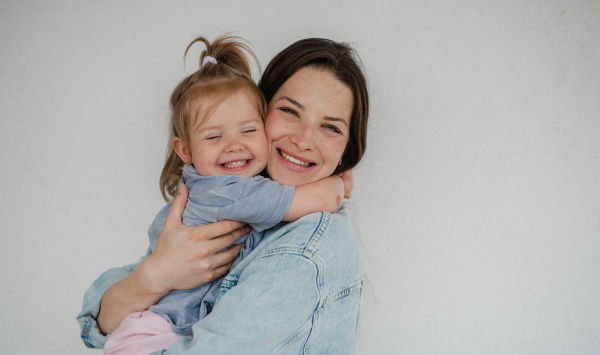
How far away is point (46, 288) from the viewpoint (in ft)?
7.72

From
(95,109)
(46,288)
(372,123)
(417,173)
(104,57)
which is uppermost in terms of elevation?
(104,57)

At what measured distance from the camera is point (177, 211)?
60.8 inches

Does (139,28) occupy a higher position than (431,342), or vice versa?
(139,28)

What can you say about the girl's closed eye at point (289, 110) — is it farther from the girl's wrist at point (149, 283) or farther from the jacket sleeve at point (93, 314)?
the jacket sleeve at point (93, 314)

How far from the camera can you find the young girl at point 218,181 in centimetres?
142

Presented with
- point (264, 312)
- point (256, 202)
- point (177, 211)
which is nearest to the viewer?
point (264, 312)

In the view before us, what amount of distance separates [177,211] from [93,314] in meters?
0.57

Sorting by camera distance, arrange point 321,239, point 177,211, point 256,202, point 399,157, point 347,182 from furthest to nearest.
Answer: point 399,157
point 347,182
point 177,211
point 256,202
point 321,239

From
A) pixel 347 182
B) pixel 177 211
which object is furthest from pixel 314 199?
pixel 177 211

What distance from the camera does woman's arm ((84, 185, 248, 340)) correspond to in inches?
56.2

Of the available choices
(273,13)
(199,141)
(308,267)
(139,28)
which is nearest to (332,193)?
(308,267)

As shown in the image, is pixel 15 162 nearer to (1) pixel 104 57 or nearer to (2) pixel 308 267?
(1) pixel 104 57

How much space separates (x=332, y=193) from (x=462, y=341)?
1.19 m

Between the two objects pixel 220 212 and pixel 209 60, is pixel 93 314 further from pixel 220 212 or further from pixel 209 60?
pixel 209 60
